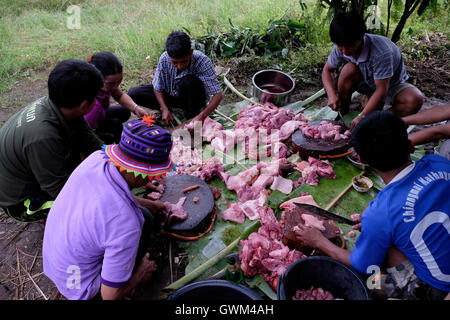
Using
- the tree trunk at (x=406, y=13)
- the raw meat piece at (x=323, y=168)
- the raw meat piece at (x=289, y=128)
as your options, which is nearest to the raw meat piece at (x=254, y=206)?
the raw meat piece at (x=323, y=168)

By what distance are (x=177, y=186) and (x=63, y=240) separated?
1702mm

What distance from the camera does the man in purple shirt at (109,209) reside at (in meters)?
2.09

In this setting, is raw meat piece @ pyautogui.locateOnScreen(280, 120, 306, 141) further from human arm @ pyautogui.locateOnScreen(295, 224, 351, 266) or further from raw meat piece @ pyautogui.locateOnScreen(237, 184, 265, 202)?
human arm @ pyautogui.locateOnScreen(295, 224, 351, 266)

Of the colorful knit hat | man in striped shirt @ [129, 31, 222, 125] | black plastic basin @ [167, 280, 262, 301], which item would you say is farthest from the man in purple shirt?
man in striped shirt @ [129, 31, 222, 125]

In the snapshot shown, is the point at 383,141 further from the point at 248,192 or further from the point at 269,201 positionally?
the point at 248,192

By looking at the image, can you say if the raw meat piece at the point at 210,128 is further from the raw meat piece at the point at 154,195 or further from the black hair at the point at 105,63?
the black hair at the point at 105,63

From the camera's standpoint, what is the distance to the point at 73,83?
2652mm

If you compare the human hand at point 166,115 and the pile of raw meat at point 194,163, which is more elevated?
the human hand at point 166,115

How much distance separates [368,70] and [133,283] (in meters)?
4.10


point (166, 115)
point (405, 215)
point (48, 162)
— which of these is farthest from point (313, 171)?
point (48, 162)

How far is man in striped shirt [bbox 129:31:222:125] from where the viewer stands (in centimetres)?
489

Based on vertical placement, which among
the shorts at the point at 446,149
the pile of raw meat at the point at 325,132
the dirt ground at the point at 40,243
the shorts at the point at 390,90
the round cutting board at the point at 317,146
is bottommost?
the dirt ground at the point at 40,243

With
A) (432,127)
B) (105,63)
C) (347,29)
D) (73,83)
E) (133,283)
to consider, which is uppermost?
(347,29)

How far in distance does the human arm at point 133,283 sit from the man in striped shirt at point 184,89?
8.87ft
